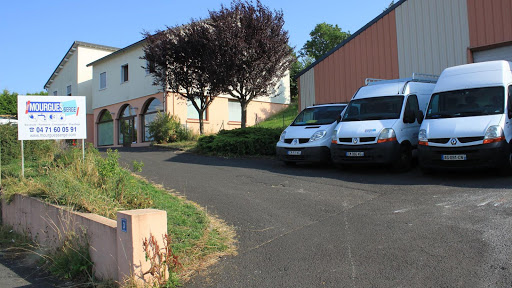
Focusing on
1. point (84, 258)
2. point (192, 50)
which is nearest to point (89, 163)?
point (84, 258)

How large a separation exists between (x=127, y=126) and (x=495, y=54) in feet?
76.9

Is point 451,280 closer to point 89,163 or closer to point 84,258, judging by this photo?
point 84,258

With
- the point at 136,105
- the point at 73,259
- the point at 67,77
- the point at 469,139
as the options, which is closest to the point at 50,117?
the point at 73,259

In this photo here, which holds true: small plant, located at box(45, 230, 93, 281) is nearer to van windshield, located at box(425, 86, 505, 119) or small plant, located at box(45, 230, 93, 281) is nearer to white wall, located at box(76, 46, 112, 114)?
van windshield, located at box(425, 86, 505, 119)

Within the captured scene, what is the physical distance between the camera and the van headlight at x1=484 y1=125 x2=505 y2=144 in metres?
8.93

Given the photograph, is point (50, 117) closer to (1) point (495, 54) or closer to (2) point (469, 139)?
(2) point (469, 139)

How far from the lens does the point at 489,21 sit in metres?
14.6

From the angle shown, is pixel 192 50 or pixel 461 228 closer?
pixel 461 228

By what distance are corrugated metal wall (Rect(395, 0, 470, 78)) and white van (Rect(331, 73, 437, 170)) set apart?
3.98 metres

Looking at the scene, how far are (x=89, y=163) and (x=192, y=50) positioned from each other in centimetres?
1298

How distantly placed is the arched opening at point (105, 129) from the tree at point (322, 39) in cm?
3054

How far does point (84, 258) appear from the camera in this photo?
5.62 meters

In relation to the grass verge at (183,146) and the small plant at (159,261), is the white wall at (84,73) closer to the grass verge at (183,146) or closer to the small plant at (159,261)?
the grass verge at (183,146)

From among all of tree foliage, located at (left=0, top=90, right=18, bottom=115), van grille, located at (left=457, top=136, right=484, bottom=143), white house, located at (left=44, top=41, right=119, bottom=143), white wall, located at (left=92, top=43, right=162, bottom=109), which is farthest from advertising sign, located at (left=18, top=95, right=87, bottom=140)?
tree foliage, located at (left=0, top=90, right=18, bottom=115)
